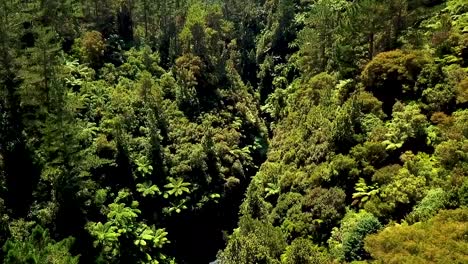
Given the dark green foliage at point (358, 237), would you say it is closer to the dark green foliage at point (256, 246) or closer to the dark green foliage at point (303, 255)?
the dark green foliage at point (303, 255)

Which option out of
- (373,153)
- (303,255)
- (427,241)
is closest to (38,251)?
(303,255)

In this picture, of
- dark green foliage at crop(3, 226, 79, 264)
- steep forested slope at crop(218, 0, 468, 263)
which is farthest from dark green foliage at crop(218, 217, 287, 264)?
dark green foliage at crop(3, 226, 79, 264)

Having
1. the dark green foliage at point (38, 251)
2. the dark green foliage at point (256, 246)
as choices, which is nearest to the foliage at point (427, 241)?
the dark green foliage at point (256, 246)

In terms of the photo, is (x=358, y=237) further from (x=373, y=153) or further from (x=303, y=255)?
(x=373, y=153)

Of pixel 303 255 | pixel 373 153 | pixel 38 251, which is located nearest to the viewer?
pixel 303 255

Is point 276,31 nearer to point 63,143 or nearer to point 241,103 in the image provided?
point 241,103

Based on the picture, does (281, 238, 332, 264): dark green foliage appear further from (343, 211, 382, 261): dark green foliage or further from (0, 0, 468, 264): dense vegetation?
(343, 211, 382, 261): dark green foliage

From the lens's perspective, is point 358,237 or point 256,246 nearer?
point 358,237

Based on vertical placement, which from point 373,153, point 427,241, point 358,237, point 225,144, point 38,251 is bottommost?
point 225,144
